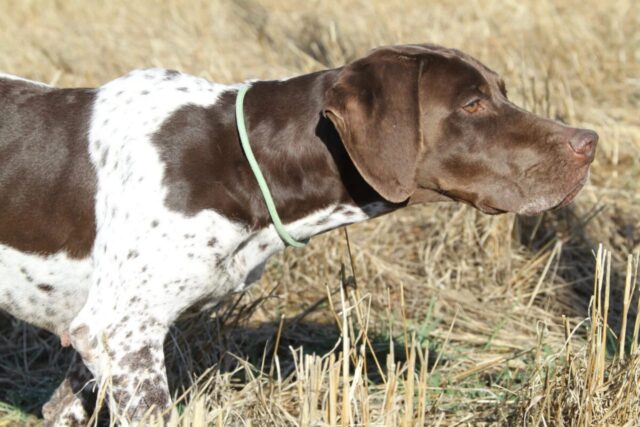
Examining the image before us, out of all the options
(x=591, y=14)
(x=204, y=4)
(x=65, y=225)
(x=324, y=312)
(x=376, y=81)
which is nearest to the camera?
(x=376, y=81)

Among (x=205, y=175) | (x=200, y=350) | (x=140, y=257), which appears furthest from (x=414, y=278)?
(x=140, y=257)

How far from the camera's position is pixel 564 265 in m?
5.58

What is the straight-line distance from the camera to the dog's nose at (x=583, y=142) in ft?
11.5

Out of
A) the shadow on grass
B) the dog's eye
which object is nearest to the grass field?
the shadow on grass

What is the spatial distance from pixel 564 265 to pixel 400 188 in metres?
2.42

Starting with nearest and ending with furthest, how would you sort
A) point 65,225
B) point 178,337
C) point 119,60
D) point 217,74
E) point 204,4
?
point 65,225, point 178,337, point 217,74, point 119,60, point 204,4

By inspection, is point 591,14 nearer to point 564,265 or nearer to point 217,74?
point 217,74

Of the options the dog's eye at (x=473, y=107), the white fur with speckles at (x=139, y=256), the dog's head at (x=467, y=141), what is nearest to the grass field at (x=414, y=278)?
the white fur with speckles at (x=139, y=256)

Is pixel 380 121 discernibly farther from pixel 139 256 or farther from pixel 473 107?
pixel 139 256

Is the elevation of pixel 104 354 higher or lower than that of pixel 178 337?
higher

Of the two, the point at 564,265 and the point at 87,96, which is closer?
the point at 87,96

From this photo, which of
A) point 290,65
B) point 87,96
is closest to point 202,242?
point 87,96

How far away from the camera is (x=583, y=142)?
3.49 metres

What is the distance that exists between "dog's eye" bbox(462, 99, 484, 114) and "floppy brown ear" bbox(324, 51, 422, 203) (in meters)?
0.18
